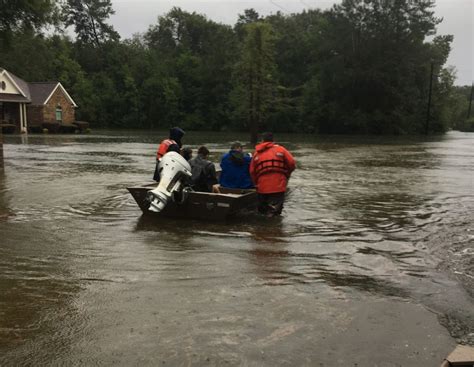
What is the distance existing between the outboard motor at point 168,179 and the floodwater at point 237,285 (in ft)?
1.59

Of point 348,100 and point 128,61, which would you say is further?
point 128,61

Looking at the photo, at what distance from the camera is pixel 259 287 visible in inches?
215

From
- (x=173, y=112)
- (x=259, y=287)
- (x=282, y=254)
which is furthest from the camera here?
(x=173, y=112)

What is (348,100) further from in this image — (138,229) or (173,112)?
(138,229)

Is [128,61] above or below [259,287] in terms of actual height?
above

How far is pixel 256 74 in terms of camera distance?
116 feet

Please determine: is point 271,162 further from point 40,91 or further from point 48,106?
point 40,91

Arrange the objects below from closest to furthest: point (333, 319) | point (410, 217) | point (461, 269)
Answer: point (333, 319)
point (461, 269)
point (410, 217)

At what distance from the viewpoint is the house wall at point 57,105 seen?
51.0 meters

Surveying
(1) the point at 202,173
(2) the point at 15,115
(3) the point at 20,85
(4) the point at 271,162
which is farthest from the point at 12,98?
(4) the point at 271,162

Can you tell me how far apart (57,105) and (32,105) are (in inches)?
112

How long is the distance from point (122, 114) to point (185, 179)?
7108 cm

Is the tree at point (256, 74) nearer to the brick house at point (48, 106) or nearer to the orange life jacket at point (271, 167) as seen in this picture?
the brick house at point (48, 106)

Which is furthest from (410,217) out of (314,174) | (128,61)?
(128,61)
